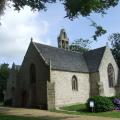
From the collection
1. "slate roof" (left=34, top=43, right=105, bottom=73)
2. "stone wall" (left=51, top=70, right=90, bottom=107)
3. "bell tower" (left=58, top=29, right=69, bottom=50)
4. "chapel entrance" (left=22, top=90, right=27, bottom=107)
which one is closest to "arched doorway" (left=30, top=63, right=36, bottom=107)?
"chapel entrance" (left=22, top=90, right=27, bottom=107)

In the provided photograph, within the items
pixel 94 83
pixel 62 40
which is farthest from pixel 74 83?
pixel 62 40

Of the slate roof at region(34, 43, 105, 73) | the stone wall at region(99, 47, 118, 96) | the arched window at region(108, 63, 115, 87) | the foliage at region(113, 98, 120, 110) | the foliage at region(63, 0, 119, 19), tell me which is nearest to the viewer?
the foliage at region(63, 0, 119, 19)

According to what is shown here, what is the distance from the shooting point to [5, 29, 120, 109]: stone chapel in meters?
40.1

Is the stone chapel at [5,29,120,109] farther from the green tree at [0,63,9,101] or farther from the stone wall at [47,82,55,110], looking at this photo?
the green tree at [0,63,9,101]

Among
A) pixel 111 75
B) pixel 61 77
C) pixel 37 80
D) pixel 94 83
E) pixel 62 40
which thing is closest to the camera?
pixel 61 77

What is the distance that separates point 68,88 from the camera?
42312mm

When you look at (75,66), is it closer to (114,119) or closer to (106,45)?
(106,45)

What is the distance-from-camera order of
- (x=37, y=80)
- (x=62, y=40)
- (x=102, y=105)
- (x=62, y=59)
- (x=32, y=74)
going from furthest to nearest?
1. (x=62, y=40)
2. (x=62, y=59)
3. (x=32, y=74)
4. (x=37, y=80)
5. (x=102, y=105)

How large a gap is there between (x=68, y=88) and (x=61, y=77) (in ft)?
6.85

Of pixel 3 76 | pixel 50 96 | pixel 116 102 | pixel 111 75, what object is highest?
pixel 3 76

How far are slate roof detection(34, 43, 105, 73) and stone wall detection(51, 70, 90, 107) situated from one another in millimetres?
814

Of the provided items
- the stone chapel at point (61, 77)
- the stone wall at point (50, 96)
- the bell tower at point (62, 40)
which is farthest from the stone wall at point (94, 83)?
the stone wall at point (50, 96)

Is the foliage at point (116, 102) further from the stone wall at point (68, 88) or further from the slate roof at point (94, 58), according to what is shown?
the slate roof at point (94, 58)

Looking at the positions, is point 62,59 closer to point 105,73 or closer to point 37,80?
point 37,80
